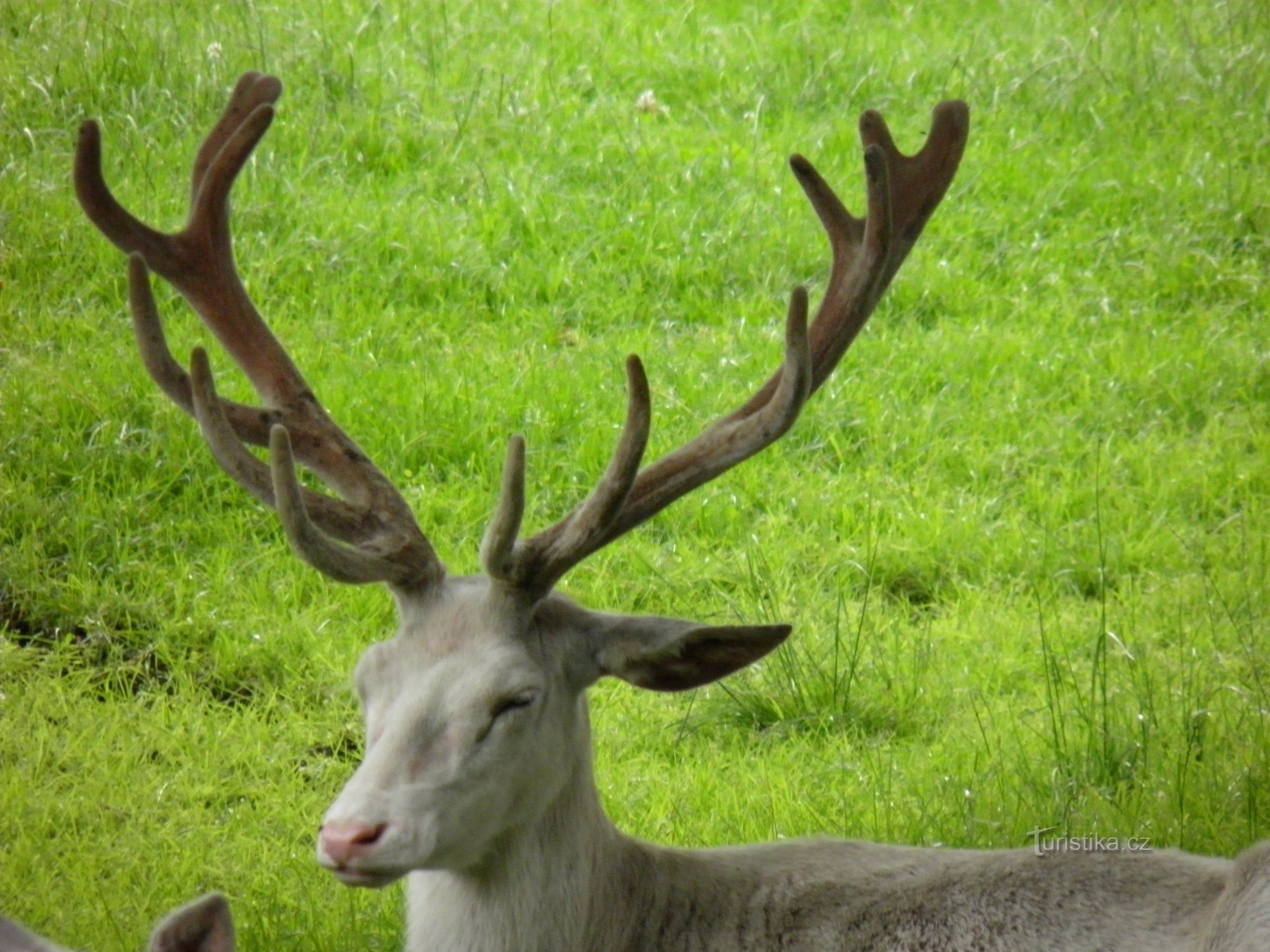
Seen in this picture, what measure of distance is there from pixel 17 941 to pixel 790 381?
5.64 feet

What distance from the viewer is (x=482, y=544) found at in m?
3.59

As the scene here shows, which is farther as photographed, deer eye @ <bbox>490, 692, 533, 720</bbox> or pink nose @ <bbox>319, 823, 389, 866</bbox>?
deer eye @ <bbox>490, 692, 533, 720</bbox>

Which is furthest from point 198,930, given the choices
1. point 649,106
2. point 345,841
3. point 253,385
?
point 649,106

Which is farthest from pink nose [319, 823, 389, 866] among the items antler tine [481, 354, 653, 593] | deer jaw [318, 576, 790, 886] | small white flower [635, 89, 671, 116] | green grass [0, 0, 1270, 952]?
small white flower [635, 89, 671, 116]

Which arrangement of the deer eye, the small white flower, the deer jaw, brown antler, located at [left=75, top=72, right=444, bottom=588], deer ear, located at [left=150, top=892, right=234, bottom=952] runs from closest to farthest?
deer ear, located at [left=150, top=892, right=234, bottom=952] < the deer jaw < the deer eye < brown antler, located at [left=75, top=72, right=444, bottom=588] < the small white flower

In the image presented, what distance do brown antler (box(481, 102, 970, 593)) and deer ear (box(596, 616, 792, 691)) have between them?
0.17 meters

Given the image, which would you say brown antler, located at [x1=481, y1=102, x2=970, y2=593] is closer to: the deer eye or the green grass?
the deer eye

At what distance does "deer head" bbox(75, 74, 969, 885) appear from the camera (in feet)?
10.6

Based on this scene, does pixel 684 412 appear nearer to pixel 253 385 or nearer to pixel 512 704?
pixel 253 385

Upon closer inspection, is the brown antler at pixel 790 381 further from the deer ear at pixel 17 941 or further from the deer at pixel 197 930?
the deer ear at pixel 17 941

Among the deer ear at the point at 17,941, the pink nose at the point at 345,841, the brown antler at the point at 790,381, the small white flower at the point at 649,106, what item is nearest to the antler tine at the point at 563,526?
the brown antler at the point at 790,381

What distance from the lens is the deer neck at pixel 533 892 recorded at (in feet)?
11.4

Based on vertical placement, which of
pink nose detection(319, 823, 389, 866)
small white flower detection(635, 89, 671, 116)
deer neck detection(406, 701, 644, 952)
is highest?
small white flower detection(635, 89, 671, 116)

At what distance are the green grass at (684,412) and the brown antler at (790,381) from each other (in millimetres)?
1341
